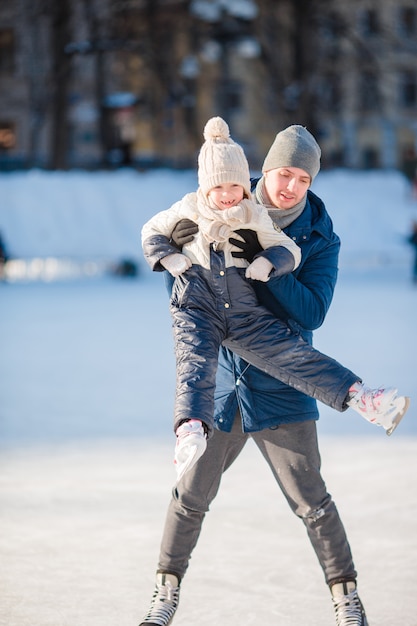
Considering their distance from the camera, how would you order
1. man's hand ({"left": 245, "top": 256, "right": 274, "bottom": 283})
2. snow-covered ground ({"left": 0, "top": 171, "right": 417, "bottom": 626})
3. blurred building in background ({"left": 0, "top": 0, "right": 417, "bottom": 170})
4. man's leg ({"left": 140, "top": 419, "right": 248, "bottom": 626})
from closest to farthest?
man's hand ({"left": 245, "top": 256, "right": 274, "bottom": 283}), man's leg ({"left": 140, "top": 419, "right": 248, "bottom": 626}), snow-covered ground ({"left": 0, "top": 171, "right": 417, "bottom": 626}), blurred building in background ({"left": 0, "top": 0, "right": 417, "bottom": 170})

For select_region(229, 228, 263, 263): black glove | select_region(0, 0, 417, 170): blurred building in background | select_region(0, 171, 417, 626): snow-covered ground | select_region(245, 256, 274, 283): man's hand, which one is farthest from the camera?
select_region(0, 0, 417, 170): blurred building in background

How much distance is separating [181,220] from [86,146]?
40794mm

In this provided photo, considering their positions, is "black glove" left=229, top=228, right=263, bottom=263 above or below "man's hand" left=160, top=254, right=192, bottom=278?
above

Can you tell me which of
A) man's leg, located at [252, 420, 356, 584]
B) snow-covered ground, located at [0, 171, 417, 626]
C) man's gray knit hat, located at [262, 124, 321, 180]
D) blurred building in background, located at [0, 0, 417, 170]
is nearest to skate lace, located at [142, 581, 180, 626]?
snow-covered ground, located at [0, 171, 417, 626]

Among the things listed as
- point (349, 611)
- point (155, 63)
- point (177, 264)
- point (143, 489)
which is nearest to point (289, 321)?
point (177, 264)

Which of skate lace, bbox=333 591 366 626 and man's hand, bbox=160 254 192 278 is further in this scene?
skate lace, bbox=333 591 366 626

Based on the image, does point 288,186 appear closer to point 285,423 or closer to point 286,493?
point 285,423

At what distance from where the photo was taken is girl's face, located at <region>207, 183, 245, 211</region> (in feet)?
9.90

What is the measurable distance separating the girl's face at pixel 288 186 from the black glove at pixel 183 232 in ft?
0.79

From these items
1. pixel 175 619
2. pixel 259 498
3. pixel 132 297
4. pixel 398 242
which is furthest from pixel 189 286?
pixel 398 242

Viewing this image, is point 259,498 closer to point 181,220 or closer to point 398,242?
point 181,220

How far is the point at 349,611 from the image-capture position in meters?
3.13

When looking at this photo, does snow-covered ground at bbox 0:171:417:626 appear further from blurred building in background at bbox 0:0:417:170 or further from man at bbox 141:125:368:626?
blurred building in background at bbox 0:0:417:170

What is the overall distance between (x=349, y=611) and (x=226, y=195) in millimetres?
1170
